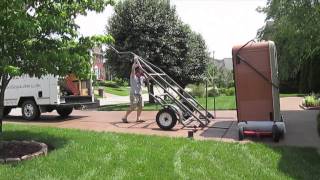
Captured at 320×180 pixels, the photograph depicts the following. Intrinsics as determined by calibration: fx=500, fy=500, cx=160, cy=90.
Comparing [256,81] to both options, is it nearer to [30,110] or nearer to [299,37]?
[299,37]

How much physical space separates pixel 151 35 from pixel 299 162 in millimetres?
19386

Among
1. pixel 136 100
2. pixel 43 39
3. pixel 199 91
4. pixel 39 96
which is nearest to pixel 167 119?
pixel 136 100

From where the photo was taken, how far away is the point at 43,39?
10.1 meters

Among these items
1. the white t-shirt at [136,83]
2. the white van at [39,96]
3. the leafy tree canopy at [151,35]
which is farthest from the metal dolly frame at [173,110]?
the leafy tree canopy at [151,35]

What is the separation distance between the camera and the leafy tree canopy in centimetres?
2745

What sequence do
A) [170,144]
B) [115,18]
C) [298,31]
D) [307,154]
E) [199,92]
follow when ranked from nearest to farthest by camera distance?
[307,154]
[170,144]
[298,31]
[115,18]
[199,92]

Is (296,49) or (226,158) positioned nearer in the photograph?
(226,158)

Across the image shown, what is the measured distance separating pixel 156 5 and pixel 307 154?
20.1 m

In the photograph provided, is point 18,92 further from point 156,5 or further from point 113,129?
point 156,5

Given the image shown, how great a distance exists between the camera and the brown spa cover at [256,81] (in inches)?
471

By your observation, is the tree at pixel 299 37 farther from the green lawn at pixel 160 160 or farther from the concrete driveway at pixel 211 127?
the green lawn at pixel 160 160

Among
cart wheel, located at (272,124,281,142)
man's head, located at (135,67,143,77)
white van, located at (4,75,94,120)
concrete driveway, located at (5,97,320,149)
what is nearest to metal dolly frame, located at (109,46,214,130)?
man's head, located at (135,67,143,77)

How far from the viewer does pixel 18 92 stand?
1766 cm

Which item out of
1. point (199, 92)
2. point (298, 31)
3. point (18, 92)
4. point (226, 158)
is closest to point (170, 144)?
point (226, 158)
